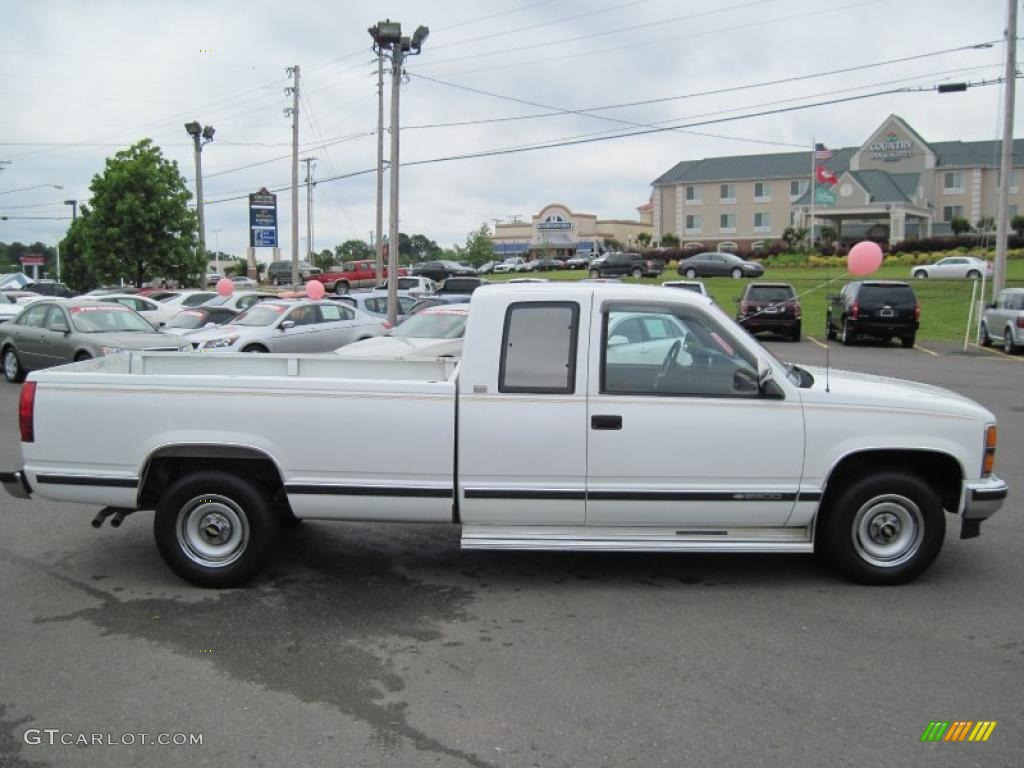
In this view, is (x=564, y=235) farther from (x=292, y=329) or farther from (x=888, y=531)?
(x=888, y=531)

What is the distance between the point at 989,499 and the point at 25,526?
6885mm

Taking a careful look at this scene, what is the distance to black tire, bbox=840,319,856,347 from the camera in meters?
25.6

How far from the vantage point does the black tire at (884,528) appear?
5660mm

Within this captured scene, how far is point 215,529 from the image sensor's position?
5793mm

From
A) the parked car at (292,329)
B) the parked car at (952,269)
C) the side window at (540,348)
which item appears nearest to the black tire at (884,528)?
the side window at (540,348)

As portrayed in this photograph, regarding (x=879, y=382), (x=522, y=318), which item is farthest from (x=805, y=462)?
(x=522, y=318)

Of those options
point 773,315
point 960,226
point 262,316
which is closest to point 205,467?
point 262,316

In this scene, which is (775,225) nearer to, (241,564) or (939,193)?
(939,193)

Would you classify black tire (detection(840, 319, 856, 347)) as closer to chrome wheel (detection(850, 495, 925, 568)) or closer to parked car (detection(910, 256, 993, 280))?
parked car (detection(910, 256, 993, 280))

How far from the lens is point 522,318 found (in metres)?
5.70

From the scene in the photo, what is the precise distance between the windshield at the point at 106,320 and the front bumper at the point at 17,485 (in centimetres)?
1053

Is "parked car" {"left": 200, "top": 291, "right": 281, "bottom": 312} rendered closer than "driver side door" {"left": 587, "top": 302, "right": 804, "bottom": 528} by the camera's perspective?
No

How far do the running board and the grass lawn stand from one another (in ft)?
63.4

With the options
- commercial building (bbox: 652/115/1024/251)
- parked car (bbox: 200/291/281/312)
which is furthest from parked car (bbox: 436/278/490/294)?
commercial building (bbox: 652/115/1024/251)
